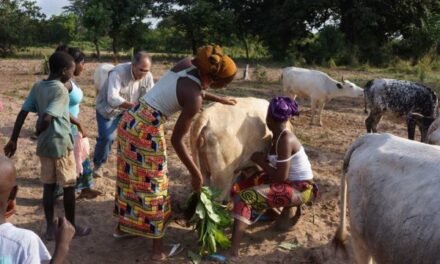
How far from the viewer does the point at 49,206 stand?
461 centimetres

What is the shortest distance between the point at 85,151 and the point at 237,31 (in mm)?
26007

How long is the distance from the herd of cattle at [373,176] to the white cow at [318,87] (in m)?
5.39

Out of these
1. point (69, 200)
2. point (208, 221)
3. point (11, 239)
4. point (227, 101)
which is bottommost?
point (208, 221)

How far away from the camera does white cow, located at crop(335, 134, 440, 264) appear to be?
2863 millimetres

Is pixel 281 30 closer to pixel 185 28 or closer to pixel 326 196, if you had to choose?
pixel 185 28

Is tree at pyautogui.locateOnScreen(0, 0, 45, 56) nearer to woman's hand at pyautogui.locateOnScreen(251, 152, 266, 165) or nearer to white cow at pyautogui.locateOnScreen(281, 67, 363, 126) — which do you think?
white cow at pyautogui.locateOnScreen(281, 67, 363, 126)

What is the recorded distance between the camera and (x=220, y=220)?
455cm

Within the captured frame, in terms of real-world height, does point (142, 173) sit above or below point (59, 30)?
below

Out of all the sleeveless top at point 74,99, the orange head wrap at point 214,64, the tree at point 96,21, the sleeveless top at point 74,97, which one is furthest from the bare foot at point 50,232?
the tree at point 96,21

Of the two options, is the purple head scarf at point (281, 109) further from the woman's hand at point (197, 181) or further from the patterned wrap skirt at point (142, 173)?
the patterned wrap skirt at point (142, 173)

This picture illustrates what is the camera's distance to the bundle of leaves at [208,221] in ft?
14.6

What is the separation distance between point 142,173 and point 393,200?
1997mm

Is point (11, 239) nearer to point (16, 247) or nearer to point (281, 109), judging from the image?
point (16, 247)

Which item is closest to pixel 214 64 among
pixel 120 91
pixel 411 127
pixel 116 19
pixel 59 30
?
pixel 120 91
